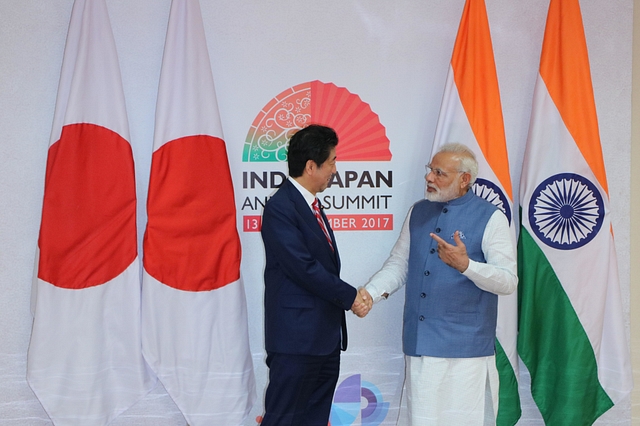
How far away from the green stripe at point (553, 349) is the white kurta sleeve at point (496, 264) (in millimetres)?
481

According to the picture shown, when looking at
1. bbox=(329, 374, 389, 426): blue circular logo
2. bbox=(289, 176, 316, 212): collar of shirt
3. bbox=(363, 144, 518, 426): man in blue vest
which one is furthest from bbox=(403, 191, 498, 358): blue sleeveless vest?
bbox=(329, 374, 389, 426): blue circular logo

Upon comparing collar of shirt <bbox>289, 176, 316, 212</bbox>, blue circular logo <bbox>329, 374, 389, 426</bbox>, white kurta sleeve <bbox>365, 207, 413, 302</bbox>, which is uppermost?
collar of shirt <bbox>289, 176, 316, 212</bbox>

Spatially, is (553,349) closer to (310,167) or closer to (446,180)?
(446,180)

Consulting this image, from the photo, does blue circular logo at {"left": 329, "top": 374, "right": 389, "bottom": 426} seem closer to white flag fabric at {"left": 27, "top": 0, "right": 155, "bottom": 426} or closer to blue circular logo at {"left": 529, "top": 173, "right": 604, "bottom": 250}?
white flag fabric at {"left": 27, "top": 0, "right": 155, "bottom": 426}

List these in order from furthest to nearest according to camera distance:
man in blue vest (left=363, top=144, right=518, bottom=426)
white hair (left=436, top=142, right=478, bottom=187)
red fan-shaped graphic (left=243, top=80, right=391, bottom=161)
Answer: red fan-shaped graphic (left=243, top=80, right=391, bottom=161), white hair (left=436, top=142, right=478, bottom=187), man in blue vest (left=363, top=144, right=518, bottom=426)

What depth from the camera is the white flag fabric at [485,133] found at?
2961 millimetres

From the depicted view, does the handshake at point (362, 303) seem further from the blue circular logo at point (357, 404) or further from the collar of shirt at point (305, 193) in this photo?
the blue circular logo at point (357, 404)

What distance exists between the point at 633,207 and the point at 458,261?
1.33 metres

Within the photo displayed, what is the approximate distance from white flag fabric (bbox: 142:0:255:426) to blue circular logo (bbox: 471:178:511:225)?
1.13m

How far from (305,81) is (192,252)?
38.9 inches

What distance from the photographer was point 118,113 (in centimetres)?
286

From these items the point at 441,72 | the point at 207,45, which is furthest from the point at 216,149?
the point at 441,72

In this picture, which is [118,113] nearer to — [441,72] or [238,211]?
[238,211]

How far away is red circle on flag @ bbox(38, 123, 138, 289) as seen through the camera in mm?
2744
